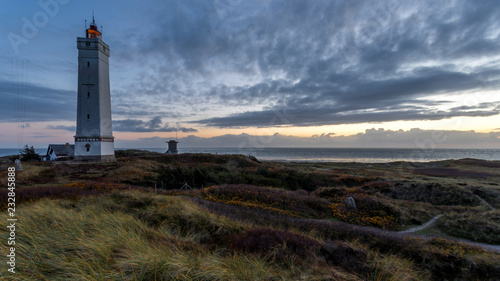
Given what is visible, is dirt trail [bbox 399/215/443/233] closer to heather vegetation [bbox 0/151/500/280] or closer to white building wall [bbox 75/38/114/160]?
heather vegetation [bbox 0/151/500/280]

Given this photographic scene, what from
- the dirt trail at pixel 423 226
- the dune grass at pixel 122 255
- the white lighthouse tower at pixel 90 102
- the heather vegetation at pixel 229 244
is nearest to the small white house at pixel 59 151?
the white lighthouse tower at pixel 90 102

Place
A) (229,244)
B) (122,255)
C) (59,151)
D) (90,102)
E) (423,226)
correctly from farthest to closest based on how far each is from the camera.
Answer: (59,151), (90,102), (423,226), (229,244), (122,255)

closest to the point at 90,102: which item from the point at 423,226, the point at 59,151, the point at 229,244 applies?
the point at 59,151

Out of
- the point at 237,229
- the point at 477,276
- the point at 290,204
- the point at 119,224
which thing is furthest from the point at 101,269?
the point at 290,204

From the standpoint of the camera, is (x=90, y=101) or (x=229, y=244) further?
(x=90, y=101)

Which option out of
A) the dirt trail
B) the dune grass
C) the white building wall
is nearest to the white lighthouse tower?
the white building wall

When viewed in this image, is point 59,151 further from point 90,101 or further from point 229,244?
point 229,244

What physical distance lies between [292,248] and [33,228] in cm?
620

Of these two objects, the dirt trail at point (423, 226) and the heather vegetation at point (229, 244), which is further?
the dirt trail at point (423, 226)

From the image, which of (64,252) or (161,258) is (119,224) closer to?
(64,252)

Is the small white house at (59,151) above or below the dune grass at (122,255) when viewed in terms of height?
above

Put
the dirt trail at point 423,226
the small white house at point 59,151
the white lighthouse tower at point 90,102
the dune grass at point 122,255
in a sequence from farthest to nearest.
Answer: the small white house at point 59,151, the white lighthouse tower at point 90,102, the dirt trail at point 423,226, the dune grass at point 122,255

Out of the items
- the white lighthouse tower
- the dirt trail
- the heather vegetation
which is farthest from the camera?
the white lighthouse tower

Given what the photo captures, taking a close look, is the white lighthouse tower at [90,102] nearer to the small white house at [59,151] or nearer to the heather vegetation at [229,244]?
the small white house at [59,151]
